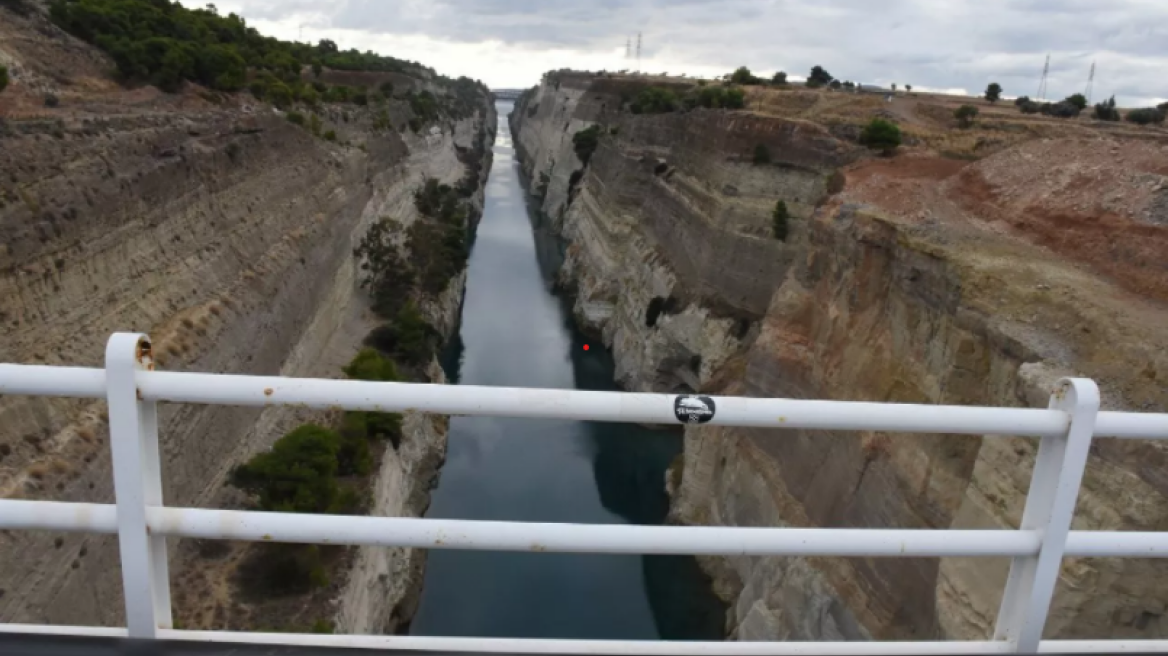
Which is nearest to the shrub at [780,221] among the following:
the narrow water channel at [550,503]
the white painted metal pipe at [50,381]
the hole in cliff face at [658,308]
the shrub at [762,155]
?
the shrub at [762,155]

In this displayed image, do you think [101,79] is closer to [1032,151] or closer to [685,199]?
[685,199]

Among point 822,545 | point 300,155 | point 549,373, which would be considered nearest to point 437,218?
point 549,373

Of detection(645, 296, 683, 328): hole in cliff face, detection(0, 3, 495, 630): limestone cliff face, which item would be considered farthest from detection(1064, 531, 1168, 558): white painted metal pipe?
detection(645, 296, 683, 328): hole in cliff face

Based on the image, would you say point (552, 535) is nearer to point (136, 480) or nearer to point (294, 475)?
point (136, 480)

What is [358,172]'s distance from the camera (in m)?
30.5

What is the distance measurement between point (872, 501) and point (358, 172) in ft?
80.8

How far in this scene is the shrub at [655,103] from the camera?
43.1m

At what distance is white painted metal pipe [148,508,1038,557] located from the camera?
213 cm

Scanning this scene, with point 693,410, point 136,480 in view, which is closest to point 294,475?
point 136,480

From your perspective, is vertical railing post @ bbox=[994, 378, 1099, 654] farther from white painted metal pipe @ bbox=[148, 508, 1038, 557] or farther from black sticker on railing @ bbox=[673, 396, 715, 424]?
black sticker on railing @ bbox=[673, 396, 715, 424]

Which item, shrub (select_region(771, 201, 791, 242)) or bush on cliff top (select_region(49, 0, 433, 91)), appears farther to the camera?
bush on cliff top (select_region(49, 0, 433, 91))

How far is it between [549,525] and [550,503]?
19.7 meters

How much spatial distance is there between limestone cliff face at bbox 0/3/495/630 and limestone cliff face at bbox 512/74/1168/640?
7.50m

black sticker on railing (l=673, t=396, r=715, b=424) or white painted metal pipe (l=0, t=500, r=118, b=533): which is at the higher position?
black sticker on railing (l=673, t=396, r=715, b=424)
